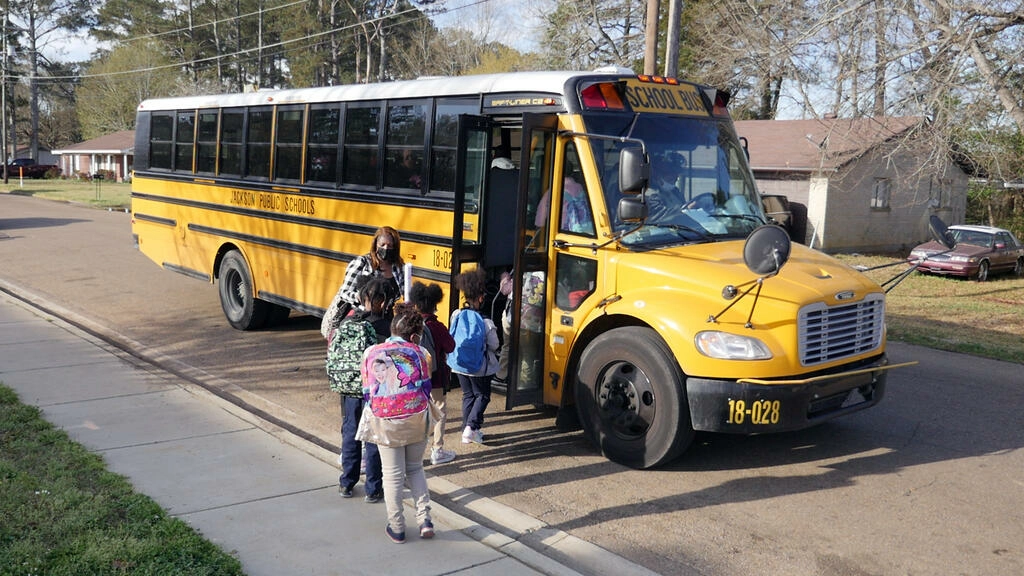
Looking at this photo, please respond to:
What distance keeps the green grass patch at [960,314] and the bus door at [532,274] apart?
23.1 feet

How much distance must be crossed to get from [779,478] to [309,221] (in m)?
5.71

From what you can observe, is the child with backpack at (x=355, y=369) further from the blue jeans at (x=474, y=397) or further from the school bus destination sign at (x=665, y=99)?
the school bus destination sign at (x=665, y=99)

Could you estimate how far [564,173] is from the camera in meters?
6.63

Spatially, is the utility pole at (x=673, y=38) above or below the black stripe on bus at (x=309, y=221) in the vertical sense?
above

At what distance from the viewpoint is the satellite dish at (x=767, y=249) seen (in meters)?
5.43

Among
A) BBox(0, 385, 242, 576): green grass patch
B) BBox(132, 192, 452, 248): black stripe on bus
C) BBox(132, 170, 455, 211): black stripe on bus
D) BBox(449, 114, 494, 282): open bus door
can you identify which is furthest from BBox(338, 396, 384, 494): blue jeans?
BBox(132, 170, 455, 211): black stripe on bus

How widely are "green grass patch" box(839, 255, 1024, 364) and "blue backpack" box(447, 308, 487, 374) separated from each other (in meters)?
7.60

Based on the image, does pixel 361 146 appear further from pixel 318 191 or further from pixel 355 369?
pixel 355 369

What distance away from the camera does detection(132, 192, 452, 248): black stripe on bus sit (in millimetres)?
7965

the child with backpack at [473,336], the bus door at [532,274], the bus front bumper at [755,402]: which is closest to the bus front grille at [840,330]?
the bus front bumper at [755,402]

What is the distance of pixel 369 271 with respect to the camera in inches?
254

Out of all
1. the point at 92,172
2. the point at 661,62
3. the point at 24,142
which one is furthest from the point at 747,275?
the point at 24,142

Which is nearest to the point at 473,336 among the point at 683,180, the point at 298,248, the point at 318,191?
the point at 683,180

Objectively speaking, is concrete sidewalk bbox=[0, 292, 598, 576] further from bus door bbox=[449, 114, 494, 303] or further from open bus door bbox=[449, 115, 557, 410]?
bus door bbox=[449, 114, 494, 303]
